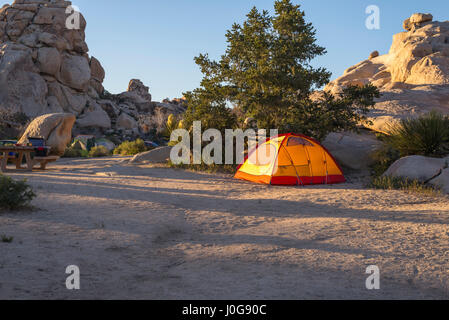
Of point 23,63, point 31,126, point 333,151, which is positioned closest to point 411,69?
point 333,151

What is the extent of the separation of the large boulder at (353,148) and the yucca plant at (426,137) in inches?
57.7

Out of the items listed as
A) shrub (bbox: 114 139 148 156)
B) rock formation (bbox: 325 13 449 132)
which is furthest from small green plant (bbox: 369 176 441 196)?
shrub (bbox: 114 139 148 156)

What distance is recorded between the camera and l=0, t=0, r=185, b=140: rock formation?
1453 inches

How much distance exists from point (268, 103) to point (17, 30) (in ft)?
133

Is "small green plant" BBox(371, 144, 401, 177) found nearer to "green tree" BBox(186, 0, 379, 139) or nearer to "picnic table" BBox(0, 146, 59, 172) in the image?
"green tree" BBox(186, 0, 379, 139)

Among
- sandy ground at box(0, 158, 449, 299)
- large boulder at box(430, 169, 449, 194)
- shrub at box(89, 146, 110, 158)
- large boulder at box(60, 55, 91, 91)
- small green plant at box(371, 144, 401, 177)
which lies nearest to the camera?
sandy ground at box(0, 158, 449, 299)

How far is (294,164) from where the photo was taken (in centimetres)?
1226

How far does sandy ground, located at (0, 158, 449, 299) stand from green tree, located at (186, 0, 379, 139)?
537 centimetres

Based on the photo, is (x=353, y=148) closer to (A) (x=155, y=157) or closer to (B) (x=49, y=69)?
(A) (x=155, y=157)

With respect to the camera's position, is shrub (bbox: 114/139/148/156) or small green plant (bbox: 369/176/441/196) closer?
small green plant (bbox: 369/176/441/196)

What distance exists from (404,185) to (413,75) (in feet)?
76.7

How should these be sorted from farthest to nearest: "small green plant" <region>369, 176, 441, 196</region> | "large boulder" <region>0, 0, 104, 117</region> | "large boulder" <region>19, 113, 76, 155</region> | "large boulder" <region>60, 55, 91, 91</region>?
"large boulder" <region>60, 55, 91, 91</region> → "large boulder" <region>0, 0, 104, 117</region> → "large boulder" <region>19, 113, 76, 155</region> → "small green plant" <region>369, 176, 441, 196</region>

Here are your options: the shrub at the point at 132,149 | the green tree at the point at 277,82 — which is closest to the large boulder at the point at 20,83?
the shrub at the point at 132,149

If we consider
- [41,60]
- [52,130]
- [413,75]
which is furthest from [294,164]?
[41,60]
